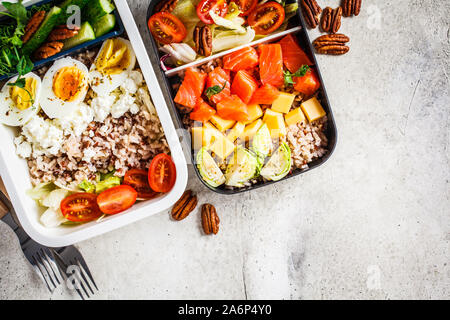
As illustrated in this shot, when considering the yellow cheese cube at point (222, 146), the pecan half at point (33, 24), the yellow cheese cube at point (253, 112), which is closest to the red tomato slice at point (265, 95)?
the yellow cheese cube at point (253, 112)

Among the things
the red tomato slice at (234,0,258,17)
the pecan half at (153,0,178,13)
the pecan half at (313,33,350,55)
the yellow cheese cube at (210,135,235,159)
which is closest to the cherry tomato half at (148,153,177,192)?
the yellow cheese cube at (210,135,235,159)

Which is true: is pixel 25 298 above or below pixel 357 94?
below

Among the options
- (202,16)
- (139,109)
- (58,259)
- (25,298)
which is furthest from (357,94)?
(25,298)

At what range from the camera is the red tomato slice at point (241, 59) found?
5.38 feet

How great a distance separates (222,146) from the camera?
163 centimetres

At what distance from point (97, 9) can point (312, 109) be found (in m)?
1.05

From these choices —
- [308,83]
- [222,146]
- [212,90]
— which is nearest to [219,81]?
[212,90]

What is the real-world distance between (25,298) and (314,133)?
71.2 inches

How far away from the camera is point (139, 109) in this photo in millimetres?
1625

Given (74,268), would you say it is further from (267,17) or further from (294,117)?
(267,17)

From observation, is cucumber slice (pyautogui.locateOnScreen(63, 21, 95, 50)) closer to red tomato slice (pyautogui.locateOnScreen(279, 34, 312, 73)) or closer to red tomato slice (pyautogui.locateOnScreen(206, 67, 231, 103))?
red tomato slice (pyautogui.locateOnScreen(206, 67, 231, 103))

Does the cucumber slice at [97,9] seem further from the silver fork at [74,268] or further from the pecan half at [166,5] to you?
the silver fork at [74,268]
